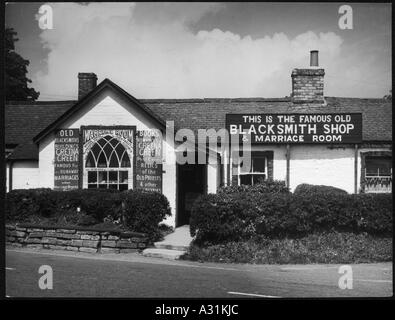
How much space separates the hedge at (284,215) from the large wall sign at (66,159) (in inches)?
242

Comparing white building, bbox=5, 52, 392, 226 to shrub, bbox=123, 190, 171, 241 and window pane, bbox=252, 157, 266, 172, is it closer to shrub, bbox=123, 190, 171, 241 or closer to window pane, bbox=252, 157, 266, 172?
window pane, bbox=252, 157, 266, 172

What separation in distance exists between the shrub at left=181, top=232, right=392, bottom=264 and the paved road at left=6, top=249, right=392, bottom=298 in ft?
1.15

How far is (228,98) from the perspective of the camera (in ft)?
58.6

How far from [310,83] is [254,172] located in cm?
468

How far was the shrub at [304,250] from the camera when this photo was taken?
914 centimetres

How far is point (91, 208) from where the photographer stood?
11477mm

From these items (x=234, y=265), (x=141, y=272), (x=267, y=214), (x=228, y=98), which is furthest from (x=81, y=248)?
(x=228, y=98)

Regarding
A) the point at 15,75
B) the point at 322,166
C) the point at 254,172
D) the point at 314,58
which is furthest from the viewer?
the point at 15,75

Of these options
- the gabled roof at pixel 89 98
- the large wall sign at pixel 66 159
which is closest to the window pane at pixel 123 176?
the large wall sign at pixel 66 159

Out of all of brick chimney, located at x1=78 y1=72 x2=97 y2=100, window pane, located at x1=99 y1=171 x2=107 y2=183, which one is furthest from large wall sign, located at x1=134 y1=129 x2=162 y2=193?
brick chimney, located at x1=78 y1=72 x2=97 y2=100

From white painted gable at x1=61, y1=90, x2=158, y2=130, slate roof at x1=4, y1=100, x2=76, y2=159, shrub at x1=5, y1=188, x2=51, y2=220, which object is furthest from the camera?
slate roof at x1=4, y1=100, x2=76, y2=159

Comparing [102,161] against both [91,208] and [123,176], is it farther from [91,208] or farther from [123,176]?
[91,208]

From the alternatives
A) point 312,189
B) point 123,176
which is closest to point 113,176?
point 123,176

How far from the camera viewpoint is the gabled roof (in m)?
13.7
